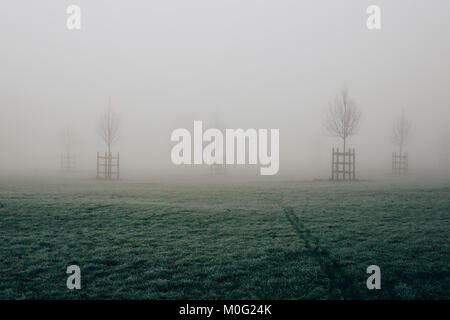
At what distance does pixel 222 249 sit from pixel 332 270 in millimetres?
3830

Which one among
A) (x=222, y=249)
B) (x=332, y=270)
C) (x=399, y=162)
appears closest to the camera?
(x=332, y=270)

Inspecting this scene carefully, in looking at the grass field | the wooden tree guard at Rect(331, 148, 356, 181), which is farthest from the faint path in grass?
the wooden tree guard at Rect(331, 148, 356, 181)

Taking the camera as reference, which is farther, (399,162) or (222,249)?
(399,162)

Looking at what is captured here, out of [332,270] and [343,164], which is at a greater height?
[343,164]

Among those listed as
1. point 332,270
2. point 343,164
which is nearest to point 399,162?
point 343,164

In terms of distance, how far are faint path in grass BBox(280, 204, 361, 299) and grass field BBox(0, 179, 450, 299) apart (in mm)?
30

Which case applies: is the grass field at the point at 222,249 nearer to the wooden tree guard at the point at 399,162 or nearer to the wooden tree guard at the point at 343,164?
the wooden tree guard at the point at 343,164

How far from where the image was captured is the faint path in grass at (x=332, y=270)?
801 centimetres

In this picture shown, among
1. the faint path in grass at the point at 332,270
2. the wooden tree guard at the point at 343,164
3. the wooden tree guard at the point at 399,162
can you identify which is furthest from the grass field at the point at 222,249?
the wooden tree guard at the point at 399,162

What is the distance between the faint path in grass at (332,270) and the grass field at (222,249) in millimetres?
30

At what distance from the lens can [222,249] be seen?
11.3 metres

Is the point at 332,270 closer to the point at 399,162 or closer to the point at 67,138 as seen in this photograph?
the point at 399,162
